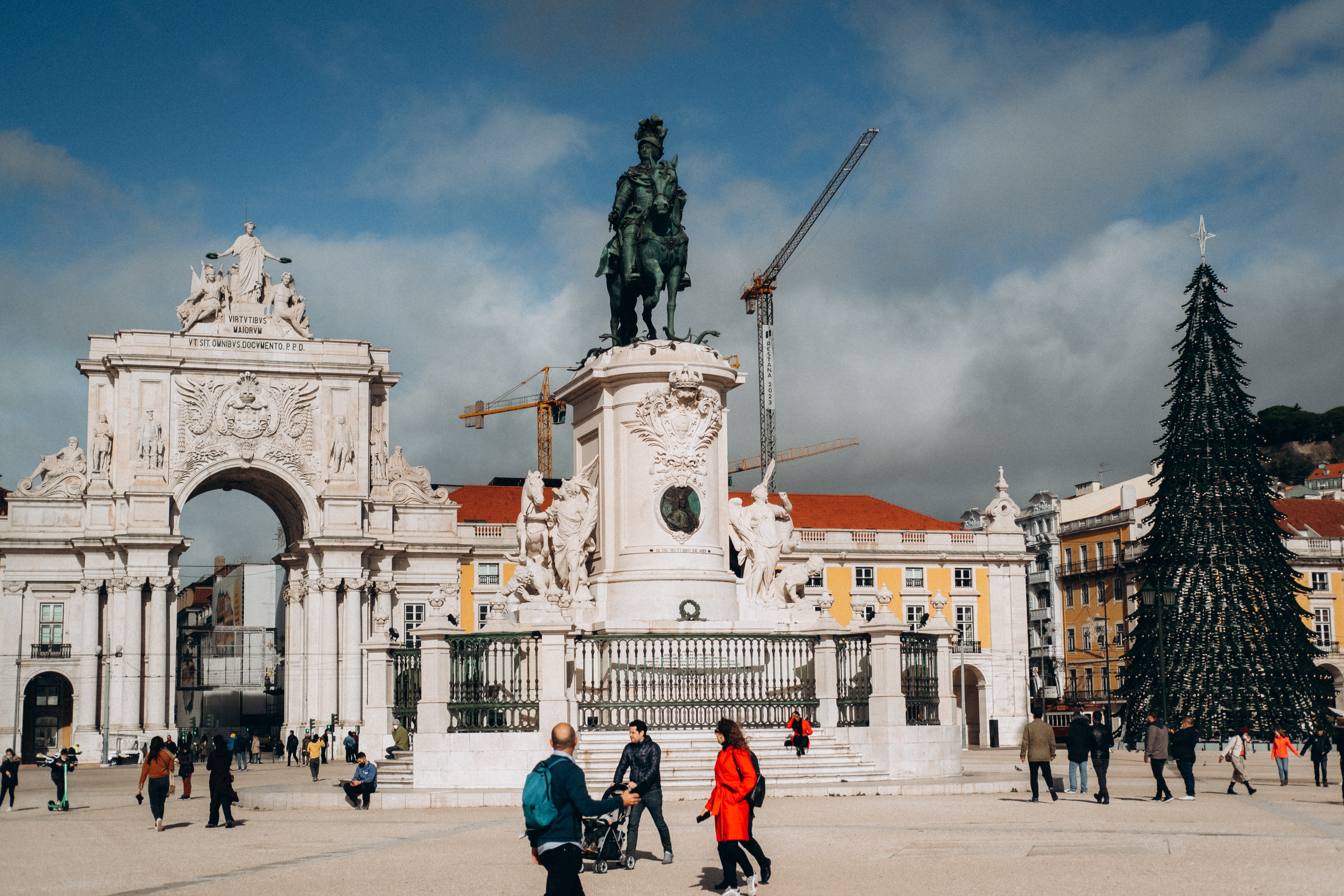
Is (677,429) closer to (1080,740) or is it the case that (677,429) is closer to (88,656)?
(1080,740)

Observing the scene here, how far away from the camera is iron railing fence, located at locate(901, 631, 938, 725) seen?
22.0m

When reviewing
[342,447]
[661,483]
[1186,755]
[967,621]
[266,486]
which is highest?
[342,447]

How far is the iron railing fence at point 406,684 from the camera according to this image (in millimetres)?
22844

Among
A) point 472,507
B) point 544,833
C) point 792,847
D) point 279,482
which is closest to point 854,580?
point 472,507

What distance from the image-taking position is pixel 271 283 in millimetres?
64125

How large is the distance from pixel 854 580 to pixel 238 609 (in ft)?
126

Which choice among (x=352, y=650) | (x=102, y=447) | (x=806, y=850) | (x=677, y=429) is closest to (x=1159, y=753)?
(x=677, y=429)

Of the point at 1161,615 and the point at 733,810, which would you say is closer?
the point at 733,810

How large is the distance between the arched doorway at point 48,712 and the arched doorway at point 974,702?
117ft

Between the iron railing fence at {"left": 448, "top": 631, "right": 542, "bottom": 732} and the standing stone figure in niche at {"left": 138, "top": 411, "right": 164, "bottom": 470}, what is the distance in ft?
141

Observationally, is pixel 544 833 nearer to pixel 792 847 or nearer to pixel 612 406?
pixel 792 847

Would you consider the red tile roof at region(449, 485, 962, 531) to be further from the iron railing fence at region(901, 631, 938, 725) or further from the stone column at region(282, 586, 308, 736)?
the iron railing fence at region(901, 631, 938, 725)

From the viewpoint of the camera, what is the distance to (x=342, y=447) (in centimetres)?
6244

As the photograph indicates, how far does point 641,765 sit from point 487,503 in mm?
57928
